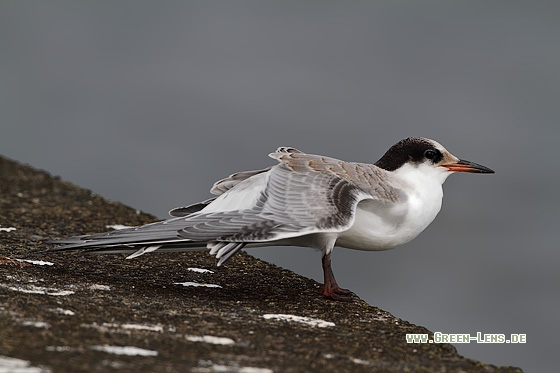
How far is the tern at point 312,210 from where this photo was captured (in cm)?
387

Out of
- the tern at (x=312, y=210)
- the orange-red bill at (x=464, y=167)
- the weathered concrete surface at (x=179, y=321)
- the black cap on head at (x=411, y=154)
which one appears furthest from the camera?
the orange-red bill at (x=464, y=167)

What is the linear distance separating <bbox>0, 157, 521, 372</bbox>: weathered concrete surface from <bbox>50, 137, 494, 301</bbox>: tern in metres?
0.21

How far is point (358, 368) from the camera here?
2988 mm

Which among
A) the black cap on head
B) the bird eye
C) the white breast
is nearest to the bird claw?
the white breast

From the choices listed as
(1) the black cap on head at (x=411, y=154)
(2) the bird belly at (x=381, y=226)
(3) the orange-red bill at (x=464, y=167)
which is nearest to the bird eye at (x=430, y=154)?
(1) the black cap on head at (x=411, y=154)

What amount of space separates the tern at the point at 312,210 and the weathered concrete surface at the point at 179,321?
0.21m

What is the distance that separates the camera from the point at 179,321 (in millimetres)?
3398

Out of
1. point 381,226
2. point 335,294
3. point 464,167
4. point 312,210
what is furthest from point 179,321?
point 464,167

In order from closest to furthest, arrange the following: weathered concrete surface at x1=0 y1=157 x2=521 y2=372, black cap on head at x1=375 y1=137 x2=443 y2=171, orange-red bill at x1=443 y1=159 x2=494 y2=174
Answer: weathered concrete surface at x1=0 y1=157 x2=521 y2=372 < black cap on head at x1=375 y1=137 x2=443 y2=171 < orange-red bill at x1=443 y1=159 x2=494 y2=174

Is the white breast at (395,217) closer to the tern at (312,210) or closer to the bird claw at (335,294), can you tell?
the tern at (312,210)

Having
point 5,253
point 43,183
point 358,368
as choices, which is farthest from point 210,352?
point 43,183

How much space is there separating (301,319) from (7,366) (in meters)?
1.41

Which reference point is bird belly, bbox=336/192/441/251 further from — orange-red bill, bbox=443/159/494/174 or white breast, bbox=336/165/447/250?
orange-red bill, bbox=443/159/494/174

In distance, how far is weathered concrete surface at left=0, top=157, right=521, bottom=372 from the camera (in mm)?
2873
